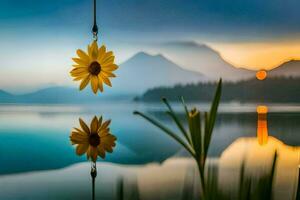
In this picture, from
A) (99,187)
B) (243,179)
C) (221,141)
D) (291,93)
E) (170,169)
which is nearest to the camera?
(243,179)

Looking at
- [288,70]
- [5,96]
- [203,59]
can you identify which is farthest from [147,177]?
[288,70]

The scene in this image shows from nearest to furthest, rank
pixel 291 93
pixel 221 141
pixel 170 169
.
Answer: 1. pixel 170 169
2. pixel 221 141
3. pixel 291 93

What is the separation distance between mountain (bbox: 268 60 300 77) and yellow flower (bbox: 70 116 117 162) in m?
0.84

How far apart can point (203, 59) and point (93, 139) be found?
27.9 inches

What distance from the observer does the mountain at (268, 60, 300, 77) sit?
1.76m

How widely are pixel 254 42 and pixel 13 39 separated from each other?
3.71ft

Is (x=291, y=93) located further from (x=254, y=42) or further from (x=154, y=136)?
(x=154, y=136)

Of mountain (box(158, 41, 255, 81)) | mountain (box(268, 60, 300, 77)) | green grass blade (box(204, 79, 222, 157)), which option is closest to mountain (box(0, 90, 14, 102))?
mountain (box(158, 41, 255, 81))

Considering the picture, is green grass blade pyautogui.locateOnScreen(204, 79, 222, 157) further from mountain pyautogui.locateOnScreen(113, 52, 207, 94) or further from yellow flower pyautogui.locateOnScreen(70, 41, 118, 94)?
mountain pyautogui.locateOnScreen(113, 52, 207, 94)

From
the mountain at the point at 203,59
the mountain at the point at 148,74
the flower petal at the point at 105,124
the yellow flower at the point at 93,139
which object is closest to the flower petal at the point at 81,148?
the yellow flower at the point at 93,139

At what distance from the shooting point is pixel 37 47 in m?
1.71

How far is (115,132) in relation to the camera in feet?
5.26

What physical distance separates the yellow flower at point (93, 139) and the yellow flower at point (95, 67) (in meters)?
0.34

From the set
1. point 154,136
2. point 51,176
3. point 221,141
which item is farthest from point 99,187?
point 221,141
